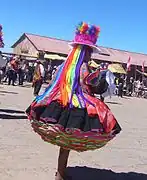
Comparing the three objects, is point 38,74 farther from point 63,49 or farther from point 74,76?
point 63,49

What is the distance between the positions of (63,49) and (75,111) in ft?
137

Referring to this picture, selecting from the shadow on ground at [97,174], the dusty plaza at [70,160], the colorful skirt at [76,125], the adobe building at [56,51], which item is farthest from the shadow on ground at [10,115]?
the adobe building at [56,51]

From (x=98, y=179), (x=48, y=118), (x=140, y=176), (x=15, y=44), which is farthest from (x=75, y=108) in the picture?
(x=15, y=44)

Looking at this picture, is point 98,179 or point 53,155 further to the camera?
point 53,155

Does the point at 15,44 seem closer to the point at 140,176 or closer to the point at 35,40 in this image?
the point at 35,40

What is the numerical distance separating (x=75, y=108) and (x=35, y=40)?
44988mm

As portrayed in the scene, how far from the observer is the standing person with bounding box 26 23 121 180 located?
4.71 m

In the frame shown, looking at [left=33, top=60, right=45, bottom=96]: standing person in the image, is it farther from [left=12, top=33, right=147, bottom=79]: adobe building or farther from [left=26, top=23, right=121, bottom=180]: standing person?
[left=12, top=33, right=147, bottom=79]: adobe building

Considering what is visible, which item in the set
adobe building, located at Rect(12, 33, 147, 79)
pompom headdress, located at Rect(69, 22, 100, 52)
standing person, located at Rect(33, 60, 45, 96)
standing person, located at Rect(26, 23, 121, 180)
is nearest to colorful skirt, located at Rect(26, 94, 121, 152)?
standing person, located at Rect(26, 23, 121, 180)

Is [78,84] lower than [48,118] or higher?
higher

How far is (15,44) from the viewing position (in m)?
58.8

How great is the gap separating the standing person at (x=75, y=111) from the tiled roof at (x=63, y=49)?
127ft

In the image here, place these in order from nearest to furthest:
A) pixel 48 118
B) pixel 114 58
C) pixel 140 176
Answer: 1. pixel 48 118
2. pixel 140 176
3. pixel 114 58

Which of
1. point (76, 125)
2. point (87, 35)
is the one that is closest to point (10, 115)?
point (87, 35)
